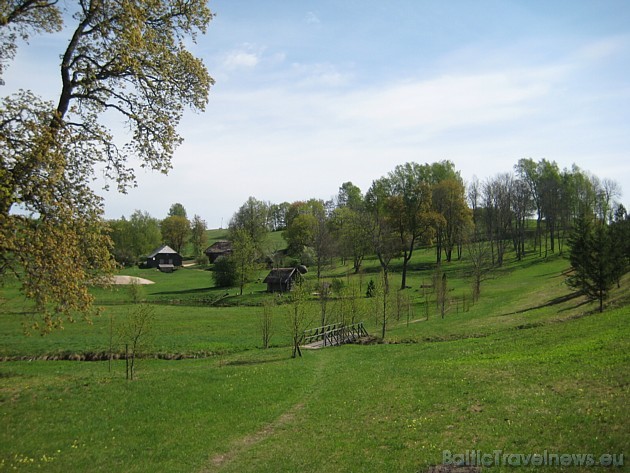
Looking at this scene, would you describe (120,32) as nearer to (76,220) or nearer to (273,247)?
(76,220)

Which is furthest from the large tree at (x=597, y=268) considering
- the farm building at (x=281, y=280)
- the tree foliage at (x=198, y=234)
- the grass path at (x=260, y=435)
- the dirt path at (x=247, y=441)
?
the tree foliage at (x=198, y=234)

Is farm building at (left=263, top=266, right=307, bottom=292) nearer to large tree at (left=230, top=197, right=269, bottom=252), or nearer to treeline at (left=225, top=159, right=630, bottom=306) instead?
treeline at (left=225, top=159, right=630, bottom=306)

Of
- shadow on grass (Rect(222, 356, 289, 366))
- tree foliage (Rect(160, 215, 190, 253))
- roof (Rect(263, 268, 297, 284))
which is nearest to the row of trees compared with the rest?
tree foliage (Rect(160, 215, 190, 253))

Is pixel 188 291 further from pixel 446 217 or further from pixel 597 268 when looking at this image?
pixel 597 268

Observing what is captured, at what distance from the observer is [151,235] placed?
369 ft

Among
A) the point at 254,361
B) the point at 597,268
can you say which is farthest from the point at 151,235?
the point at 597,268

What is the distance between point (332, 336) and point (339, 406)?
1792 cm

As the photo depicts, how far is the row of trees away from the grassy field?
8123 cm

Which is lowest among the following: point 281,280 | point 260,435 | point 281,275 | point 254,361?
point 254,361

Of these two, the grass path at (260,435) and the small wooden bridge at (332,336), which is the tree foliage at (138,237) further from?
the grass path at (260,435)

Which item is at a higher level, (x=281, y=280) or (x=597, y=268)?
(x=597, y=268)

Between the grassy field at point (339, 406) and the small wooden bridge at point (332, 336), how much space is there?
12.2ft

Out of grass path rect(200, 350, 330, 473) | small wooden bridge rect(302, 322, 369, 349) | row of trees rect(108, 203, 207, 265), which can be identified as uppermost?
row of trees rect(108, 203, 207, 265)

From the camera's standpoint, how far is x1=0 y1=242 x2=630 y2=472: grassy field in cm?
1038
